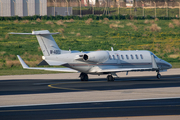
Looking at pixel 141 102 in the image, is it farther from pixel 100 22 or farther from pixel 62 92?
pixel 100 22

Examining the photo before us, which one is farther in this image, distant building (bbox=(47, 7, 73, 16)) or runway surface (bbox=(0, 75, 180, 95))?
distant building (bbox=(47, 7, 73, 16))

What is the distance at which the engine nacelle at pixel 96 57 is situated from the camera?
29094 mm

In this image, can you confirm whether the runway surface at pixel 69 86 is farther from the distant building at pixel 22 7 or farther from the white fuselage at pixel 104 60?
the distant building at pixel 22 7

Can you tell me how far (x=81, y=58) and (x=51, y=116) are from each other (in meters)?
14.9

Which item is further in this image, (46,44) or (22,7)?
(22,7)

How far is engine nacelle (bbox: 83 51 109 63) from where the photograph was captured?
95.5ft

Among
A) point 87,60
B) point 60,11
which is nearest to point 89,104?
point 87,60

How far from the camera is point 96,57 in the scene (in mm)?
29531

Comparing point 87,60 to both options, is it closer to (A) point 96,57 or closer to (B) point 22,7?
(A) point 96,57

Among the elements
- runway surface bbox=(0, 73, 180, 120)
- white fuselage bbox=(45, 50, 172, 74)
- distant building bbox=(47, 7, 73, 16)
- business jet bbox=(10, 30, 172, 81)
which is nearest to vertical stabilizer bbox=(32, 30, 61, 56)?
business jet bbox=(10, 30, 172, 81)

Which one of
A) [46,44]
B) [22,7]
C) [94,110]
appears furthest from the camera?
[22,7]

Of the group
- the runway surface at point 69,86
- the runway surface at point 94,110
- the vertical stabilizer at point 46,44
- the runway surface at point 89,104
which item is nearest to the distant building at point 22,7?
the vertical stabilizer at point 46,44

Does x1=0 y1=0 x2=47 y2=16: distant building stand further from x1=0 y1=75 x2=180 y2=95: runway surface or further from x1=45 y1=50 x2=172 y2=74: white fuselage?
x1=0 y1=75 x2=180 y2=95: runway surface

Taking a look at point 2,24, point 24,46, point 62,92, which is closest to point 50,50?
point 62,92
